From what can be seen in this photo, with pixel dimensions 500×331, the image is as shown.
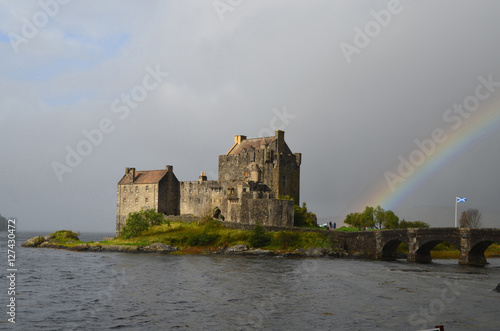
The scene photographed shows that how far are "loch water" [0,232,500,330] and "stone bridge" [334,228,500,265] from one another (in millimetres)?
4167

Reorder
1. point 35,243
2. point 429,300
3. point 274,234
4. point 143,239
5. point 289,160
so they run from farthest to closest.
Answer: point 35,243 → point 289,160 → point 143,239 → point 274,234 → point 429,300

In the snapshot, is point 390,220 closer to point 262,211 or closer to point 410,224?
point 410,224

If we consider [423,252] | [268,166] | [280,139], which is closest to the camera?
[423,252]

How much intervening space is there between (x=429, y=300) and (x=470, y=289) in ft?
22.1

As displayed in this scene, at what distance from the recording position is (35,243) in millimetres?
95125

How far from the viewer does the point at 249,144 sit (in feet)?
304

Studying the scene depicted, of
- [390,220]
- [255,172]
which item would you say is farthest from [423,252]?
[390,220]

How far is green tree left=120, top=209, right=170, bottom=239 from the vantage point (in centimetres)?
8412

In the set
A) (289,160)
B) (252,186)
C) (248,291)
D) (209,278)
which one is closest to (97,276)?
(209,278)

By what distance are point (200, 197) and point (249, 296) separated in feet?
174

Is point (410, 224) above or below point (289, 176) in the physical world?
below

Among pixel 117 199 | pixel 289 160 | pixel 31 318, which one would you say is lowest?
pixel 31 318

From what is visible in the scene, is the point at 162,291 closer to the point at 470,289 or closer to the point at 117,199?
the point at 470,289

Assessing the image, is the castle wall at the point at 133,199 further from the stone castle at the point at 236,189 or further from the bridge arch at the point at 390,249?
the bridge arch at the point at 390,249
